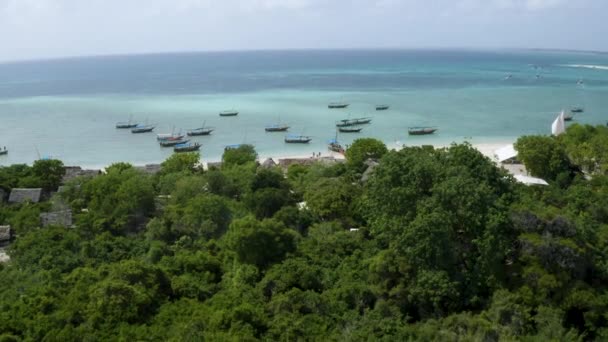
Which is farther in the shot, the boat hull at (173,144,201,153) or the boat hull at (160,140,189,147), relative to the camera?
the boat hull at (160,140,189,147)

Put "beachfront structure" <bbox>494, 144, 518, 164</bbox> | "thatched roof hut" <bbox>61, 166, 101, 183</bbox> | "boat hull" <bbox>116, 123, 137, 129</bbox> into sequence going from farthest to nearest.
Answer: "boat hull" <bbox>116, 123, 137, 129</bbox>, "beachfront structure" <bbox>494, 144, 518, 164</bbox>, "thatched roof hut" <bbox>61, 166, 101, 183</bbox>

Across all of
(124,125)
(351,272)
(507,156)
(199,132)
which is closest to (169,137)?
(199,132)

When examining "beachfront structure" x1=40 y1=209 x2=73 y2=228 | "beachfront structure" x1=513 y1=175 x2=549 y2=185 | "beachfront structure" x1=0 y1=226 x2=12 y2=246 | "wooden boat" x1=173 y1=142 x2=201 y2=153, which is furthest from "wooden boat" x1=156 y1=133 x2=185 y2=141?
"beachfront structure" x1=513 y1=175 x2=549 y2=185

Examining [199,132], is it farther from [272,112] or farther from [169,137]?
[272,112]

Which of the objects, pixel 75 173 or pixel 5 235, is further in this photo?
pixel 75 173

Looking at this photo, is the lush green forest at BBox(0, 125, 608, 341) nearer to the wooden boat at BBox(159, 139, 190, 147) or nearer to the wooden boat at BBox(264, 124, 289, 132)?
the wooden boat at BBox(159, 139, 190, 147)
